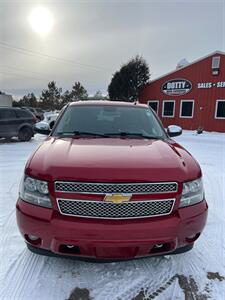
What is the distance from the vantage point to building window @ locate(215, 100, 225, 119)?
21.4 metres

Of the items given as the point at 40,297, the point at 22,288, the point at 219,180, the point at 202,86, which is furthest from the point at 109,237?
the point at 202,86

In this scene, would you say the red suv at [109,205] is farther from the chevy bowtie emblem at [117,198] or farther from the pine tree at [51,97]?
the pine tree at [51,97]

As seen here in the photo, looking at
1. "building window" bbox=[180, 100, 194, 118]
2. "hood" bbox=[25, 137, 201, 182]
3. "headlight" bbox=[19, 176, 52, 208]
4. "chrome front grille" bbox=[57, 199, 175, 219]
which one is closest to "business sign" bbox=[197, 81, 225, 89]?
"building window" bbox=[180, 100, 194, 118]

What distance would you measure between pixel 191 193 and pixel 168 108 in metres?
23.5

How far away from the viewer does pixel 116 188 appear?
90.0 inches

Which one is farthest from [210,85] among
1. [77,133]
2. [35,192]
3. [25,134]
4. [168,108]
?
[35,192]

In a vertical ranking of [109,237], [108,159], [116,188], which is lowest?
[109,237]

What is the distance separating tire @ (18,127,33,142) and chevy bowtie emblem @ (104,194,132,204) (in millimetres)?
11457

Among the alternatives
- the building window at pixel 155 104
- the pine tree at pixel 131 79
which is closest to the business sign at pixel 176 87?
the building window at pixel 155 104

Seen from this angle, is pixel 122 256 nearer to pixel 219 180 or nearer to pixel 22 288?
pixel 22 288

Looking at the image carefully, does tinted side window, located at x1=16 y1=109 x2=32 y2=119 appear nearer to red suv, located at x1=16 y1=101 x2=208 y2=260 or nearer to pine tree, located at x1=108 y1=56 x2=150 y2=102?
red suv, located at x1=16 y1=101 x2=208 y2=260

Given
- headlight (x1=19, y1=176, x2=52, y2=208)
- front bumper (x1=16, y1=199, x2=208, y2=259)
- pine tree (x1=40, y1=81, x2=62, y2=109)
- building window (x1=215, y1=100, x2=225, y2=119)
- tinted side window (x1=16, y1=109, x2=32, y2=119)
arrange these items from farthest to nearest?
pine tree (x1=40, y1=81, x2=62, y2=109), building window (x1=215, y1=100, x2=225, y2=119), tinted side window (x1=16, y1=109, x2=32, y2=119), headlight (x1=19, y1=176, x2=52, y2=208), front bumper (x1=16, y1=199, x2=208, y2=259)

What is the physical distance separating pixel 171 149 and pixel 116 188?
0.98m

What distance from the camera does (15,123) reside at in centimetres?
1271
